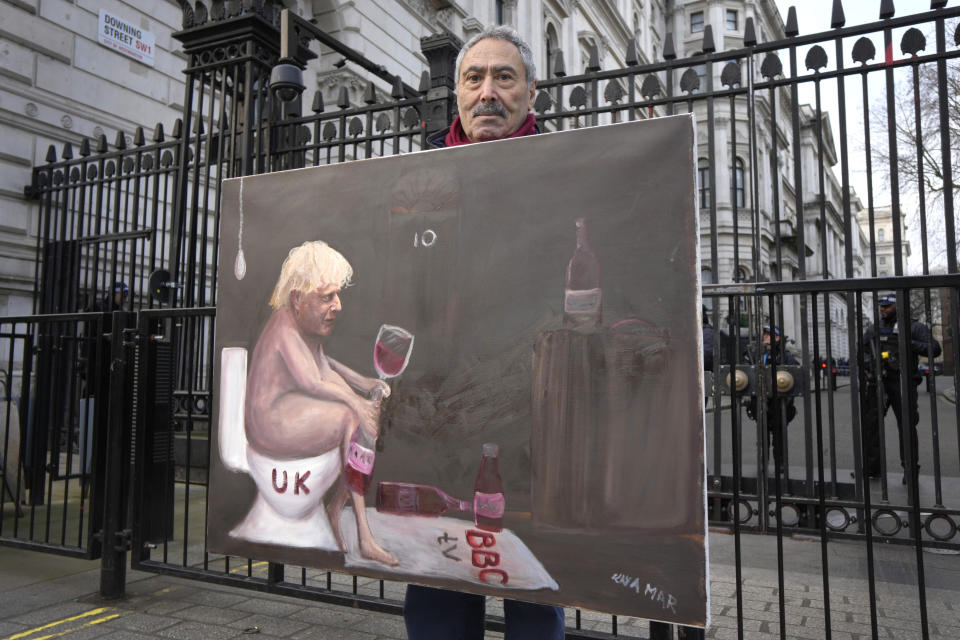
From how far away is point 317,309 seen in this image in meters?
2.38

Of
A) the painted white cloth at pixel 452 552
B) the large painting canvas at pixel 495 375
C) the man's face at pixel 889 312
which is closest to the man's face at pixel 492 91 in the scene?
the large painting canvas at pixel 495 375

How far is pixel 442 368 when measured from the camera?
2.12 meters

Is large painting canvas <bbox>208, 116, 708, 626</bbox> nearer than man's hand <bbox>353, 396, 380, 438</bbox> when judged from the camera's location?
Yes

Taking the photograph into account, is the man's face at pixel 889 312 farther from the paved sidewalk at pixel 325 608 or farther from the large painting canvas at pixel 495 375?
the large painting canvas at pixel 495 375

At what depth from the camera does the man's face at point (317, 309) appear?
235 centimetres

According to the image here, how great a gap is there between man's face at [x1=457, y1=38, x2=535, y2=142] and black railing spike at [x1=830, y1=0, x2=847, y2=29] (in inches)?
125

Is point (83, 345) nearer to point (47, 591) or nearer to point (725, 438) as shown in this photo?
point (47, 591)

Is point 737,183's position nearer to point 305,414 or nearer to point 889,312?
point 889,312

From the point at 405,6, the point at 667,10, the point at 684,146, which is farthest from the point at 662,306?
the point at 667,10

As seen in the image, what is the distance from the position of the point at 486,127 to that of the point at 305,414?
3.67 feet

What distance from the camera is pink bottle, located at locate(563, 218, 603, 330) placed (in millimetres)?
1964

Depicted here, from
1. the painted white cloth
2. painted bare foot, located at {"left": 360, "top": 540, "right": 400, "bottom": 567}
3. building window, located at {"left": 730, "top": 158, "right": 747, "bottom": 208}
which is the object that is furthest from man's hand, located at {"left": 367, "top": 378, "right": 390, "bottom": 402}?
building window, located at {"left": 730, "top": 158, "right": 747, "bottom": 208}

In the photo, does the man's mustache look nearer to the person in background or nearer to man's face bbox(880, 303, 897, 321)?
the person in background

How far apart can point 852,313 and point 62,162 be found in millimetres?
9908
